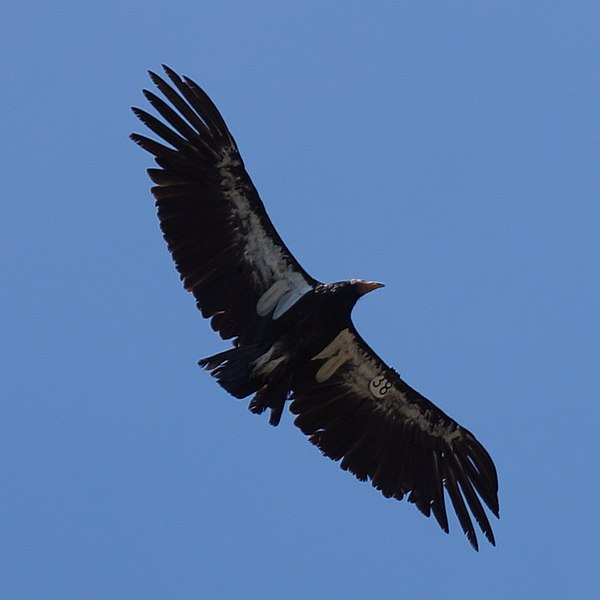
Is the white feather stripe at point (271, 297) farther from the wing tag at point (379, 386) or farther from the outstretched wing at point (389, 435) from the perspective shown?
the wing tag at point (379, 386)

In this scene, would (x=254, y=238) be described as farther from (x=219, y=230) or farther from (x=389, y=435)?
(x=389, y=435)

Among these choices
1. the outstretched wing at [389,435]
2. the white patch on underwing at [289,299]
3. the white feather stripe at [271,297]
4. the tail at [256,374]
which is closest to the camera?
the tail at [256,374]

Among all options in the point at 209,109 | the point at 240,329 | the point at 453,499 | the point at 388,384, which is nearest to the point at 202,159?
the point at 209,109

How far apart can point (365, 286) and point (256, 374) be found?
1.73 meters

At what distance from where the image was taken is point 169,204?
18.7m

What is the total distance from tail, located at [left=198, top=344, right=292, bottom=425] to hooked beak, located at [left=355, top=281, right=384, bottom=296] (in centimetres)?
124

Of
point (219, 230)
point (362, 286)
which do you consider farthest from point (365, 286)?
point (219, 230)

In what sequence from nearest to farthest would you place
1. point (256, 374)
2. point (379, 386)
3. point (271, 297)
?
1. point (256, 374)
2. point (271, 297)
3. point (379, 386)

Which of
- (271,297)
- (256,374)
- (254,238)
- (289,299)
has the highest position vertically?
(254,238)

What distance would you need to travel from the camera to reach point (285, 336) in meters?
18.5

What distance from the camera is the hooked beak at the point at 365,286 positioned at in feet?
60.2

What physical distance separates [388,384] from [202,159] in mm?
3814

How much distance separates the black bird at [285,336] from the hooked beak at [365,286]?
2 cm

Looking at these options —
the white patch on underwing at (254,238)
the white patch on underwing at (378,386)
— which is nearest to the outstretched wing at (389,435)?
the white patch on underwing at (378,386)
